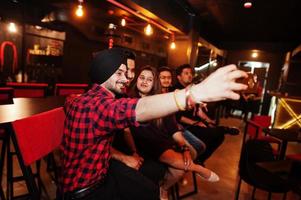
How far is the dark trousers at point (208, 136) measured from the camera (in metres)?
2.95

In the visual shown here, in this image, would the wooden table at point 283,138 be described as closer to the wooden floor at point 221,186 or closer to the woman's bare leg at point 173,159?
the wooden floor at point 221,186

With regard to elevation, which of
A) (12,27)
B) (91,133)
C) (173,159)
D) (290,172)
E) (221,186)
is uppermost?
(12,27)

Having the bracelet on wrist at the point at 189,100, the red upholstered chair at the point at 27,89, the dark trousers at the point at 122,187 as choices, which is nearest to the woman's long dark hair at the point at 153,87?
the dark trousers at the point at 122,187

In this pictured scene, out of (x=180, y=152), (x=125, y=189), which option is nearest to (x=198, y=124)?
(x=180, y=152)

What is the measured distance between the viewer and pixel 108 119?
955 millimetres

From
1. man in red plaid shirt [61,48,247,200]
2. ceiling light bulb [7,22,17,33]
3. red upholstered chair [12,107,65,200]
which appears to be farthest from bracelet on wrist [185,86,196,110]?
ceiling light bulb [7,22,17,33]

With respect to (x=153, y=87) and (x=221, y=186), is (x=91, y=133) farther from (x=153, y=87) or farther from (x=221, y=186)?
(x=221, y=186)

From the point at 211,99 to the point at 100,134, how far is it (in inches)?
20.8

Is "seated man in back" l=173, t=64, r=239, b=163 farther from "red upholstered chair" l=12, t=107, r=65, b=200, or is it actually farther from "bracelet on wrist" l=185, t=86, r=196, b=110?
"bracelet on wrist" l=185, t=86, r=196, b=110

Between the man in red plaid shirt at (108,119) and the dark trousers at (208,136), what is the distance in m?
1.68

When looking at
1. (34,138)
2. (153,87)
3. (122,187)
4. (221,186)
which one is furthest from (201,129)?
(34,138)

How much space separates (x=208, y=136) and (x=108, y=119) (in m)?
2.25

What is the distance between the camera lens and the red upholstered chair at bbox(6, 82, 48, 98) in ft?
11.3

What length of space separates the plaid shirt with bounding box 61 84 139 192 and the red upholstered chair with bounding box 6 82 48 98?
2.73m
